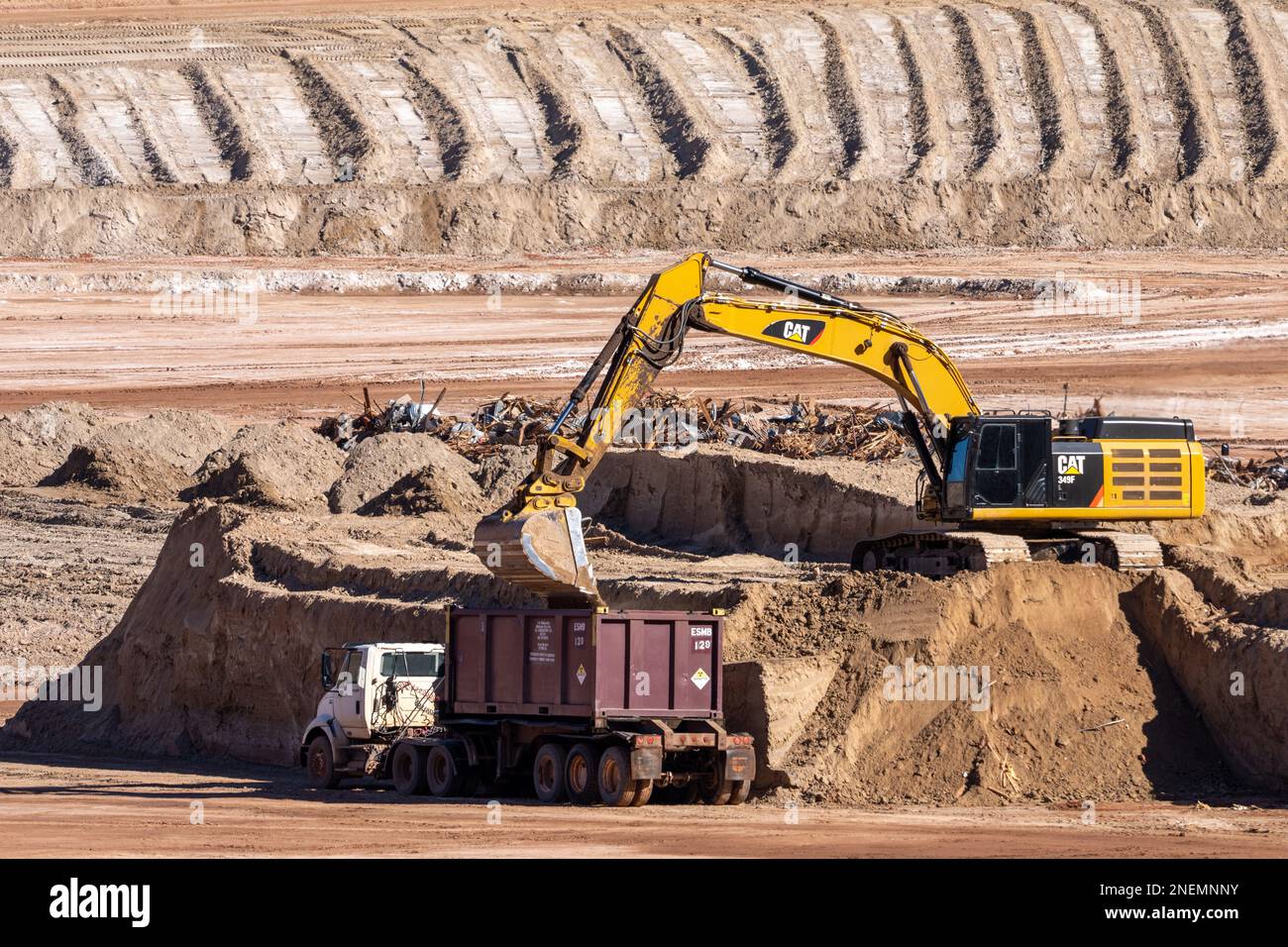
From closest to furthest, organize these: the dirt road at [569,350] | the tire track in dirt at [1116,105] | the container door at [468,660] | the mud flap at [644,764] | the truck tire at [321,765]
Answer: the mud flap at [644,764], the container door at [468,660], the truck tire at [321,765], the dirt road at [569,350], the tire track in dirt at [1116,105]

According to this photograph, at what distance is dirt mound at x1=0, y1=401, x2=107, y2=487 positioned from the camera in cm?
3828

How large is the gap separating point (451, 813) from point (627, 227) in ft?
124

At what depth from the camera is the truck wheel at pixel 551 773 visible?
18328 mm

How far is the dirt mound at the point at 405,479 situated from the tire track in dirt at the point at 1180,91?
30.0m

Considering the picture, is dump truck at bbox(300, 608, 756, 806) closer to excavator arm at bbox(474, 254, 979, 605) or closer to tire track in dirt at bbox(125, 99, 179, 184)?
excavator arm at bbox(474, 254, 979, 605)

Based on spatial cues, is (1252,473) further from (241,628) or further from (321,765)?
(321,765)

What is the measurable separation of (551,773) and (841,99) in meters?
44.0

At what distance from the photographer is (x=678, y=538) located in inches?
1163

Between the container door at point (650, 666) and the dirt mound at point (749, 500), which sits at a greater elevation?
the dirt mound at point (749, 500)

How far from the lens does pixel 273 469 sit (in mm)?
34500

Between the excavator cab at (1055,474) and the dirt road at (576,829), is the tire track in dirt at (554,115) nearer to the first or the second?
the excavator cab at (1055,474)

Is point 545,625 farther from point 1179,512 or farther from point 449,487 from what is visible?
point 449,487

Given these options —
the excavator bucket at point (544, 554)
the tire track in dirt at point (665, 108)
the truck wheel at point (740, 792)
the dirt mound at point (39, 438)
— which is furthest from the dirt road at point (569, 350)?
the truck wheel at point (740, 792)

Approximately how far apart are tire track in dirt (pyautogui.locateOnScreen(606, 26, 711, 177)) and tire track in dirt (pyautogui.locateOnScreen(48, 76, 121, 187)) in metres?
15.2
